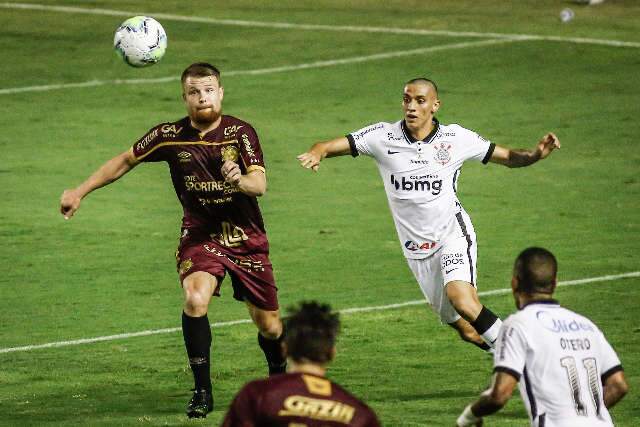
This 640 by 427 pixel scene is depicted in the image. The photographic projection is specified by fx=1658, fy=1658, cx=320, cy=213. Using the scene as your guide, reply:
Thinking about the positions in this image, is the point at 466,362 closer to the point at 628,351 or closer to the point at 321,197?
the point at 628,351

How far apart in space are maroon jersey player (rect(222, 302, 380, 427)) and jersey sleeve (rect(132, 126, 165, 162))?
5192mm

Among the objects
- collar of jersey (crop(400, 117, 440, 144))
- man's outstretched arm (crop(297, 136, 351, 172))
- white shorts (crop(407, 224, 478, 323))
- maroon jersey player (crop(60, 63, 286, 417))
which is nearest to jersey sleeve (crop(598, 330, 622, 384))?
maroon jersey player (crop(60, 63, 286, 417))

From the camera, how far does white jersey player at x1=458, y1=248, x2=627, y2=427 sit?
8.10 m

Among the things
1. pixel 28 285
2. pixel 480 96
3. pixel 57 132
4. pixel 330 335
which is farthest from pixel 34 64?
pixel 330 335

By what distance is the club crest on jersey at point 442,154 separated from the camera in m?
13.0

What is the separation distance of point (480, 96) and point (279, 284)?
1007 centimetres

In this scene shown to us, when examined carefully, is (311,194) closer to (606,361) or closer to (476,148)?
(476,148)

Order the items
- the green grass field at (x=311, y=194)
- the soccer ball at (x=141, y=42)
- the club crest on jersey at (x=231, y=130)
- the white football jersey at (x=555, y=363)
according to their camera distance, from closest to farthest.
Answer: the white football jersey at (x=555, y=363), the club crest on jersey at (x=231, y=130), the green grass field at (x=311, y=194), the soccer ball at (x=141, y=42)

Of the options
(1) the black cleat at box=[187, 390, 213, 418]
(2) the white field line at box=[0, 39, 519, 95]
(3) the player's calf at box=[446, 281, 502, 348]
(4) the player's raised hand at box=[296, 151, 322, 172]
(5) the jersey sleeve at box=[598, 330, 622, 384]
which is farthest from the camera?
(2) the white field line at box=[0, 39, 519, 95]

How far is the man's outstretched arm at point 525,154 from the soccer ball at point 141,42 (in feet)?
16.2

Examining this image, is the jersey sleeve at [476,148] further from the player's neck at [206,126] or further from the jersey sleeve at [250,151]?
the player's neck at [206,126]

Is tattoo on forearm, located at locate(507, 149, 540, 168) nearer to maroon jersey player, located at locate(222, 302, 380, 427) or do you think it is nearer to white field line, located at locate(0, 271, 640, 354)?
white field line, located at locate(0, 271, 640, 354)

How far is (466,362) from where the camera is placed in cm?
1410

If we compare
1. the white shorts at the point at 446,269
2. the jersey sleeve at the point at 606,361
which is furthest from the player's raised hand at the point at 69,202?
the jersey sleeve at the point at 606,361
